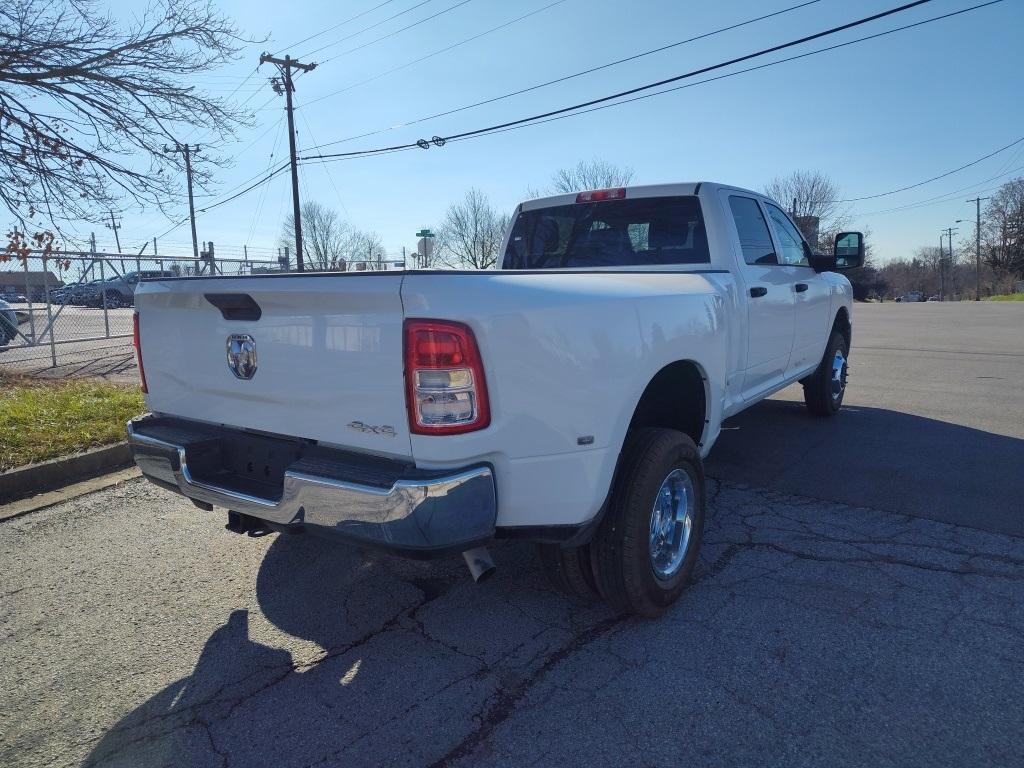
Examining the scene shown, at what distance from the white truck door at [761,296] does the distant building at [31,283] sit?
1040 centimetres

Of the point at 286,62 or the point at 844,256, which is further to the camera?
the point at 286,62

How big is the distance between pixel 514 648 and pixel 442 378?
1.33 meters

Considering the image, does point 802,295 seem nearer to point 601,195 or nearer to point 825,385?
point 825,385

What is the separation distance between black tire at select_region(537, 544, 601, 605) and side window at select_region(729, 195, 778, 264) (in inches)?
98.9

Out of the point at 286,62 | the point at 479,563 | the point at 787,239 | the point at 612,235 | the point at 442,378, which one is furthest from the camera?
the point at 286,62

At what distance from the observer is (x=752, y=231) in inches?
197

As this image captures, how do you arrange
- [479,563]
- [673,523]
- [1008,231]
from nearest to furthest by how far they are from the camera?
1. [479,563]
2. [673,523]
3. [1008,231]

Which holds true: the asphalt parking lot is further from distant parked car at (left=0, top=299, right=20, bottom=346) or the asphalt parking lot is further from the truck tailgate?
distant parked car at (left=0, top=299, right=20, bottom=346)

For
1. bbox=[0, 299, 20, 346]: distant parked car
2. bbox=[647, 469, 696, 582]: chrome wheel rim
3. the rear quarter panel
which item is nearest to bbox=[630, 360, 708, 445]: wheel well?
bbox=[647, 469, 696, 582]: chrome wheel rim

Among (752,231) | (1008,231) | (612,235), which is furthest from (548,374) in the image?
(1008,231)

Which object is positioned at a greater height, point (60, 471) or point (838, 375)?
point (838, 375)

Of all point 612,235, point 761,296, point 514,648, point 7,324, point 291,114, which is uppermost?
point 291,114

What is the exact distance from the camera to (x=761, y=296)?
15.3 ft

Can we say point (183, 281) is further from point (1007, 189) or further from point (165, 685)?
point (1007, 189)
